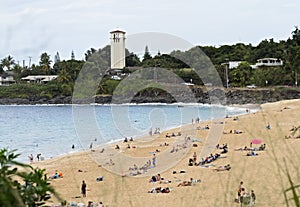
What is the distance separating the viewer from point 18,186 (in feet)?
4.67

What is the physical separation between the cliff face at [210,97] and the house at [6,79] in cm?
701

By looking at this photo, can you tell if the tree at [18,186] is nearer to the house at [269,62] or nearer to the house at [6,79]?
the house at [269,62]

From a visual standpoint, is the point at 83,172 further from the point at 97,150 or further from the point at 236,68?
the point at 236,68

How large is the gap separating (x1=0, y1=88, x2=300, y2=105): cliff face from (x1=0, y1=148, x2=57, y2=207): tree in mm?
54664

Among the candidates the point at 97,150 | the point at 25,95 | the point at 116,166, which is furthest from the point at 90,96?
the point at 116,166

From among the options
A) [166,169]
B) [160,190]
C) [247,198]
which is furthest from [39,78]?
[247,198]

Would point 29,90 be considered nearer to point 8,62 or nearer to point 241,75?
point 8,62

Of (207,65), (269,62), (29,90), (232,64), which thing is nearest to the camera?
(207,65)

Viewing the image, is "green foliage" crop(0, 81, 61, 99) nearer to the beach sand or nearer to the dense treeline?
the dense treeline

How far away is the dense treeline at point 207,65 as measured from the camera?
5428 centimetres

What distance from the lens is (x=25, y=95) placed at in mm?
86250

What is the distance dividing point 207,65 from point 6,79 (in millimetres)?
48156

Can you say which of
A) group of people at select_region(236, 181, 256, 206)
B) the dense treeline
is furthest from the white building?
group of people at select_region(236, 181, 256, 206)

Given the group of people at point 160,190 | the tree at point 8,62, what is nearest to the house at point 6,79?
the tree at point 8,62
